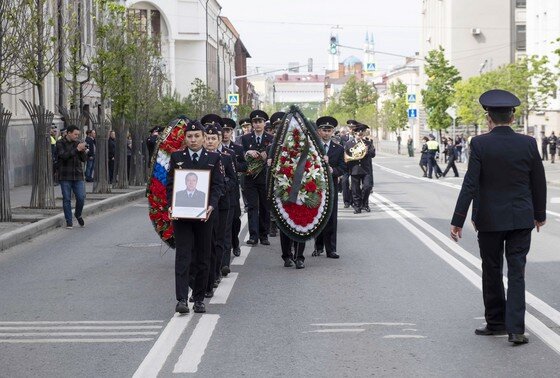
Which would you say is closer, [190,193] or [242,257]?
[190,193]

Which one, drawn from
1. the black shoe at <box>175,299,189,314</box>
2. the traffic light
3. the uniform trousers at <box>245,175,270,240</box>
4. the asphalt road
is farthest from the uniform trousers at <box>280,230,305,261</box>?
the traffic light

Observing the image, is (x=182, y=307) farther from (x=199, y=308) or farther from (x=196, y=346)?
(x=196, y=346)

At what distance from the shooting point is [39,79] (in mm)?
24031

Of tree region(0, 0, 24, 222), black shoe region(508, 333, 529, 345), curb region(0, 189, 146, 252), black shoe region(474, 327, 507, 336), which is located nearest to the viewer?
black shoe region(508, 333, 529, 345)

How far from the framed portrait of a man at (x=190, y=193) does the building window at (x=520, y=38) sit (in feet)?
313

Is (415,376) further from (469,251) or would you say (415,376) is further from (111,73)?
(111,73)

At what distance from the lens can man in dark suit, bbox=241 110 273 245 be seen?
Answer: 15.9 m

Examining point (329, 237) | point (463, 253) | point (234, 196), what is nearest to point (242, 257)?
point (329, 237)

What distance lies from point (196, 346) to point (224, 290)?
3.28 meters

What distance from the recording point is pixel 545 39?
6712 centimetres

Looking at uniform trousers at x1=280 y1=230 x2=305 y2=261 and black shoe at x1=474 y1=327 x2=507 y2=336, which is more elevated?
uniform trousers at x1=280 y1=230 x2=305 y2=261

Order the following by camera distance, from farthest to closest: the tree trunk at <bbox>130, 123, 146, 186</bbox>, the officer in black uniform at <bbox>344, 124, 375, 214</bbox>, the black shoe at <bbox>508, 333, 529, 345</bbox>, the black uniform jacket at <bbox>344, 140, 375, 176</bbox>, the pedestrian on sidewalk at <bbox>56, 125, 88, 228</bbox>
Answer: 1. the tree trunk at <bbox>130, 123, 146, 186</bbox>
2. the black uniform jacket at <bbox>344, 140, 375, 176</bbox>
3. the officer in black uniform at <bbox>344, 124, 375, 214</bbox>
4. the pedestrian on sidewalk at <bbox>56, 125, 88, 228</bbox>
5. the black shoe at <bbox>508, 333, 529, 345</bbox>

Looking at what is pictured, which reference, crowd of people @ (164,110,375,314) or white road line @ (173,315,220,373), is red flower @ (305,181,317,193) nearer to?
crowd of people @ (164,110,375,314)

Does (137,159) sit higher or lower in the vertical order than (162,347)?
higher
